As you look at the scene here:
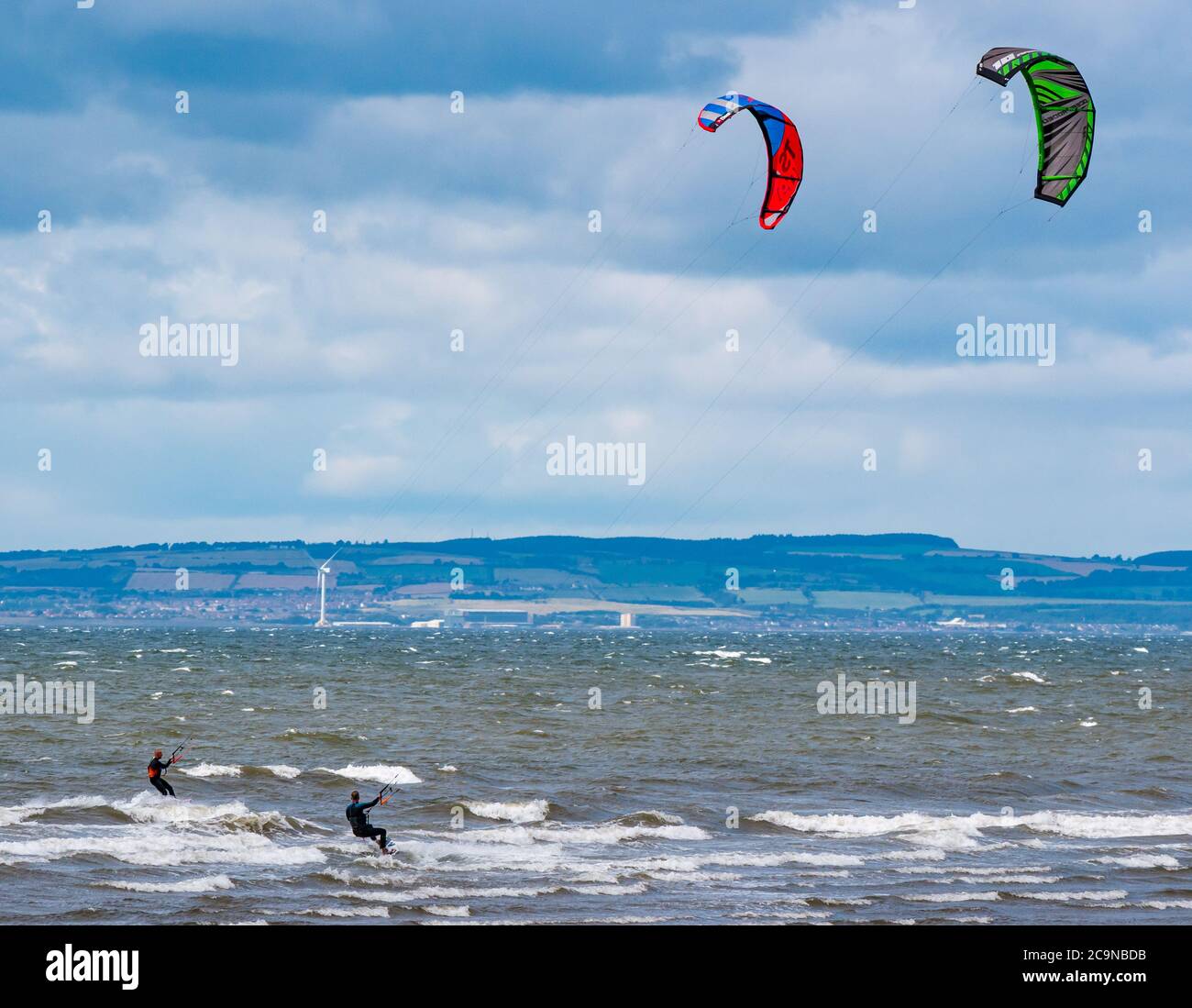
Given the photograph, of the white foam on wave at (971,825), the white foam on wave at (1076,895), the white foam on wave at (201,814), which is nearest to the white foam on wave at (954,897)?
the white foam on wave at (1076,895)

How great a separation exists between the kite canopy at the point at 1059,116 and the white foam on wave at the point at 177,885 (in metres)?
18.9

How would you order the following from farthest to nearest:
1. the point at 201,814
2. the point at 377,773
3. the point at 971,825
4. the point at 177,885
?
the point at 377,773
the point at 971,825
the point at 201,814
the point at 177,885

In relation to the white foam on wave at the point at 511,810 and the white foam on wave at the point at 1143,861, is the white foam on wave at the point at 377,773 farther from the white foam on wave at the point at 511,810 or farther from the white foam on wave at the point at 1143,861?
the white foam on wave at the point at 1143,861

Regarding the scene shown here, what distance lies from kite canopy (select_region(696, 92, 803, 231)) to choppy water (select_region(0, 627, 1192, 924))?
12130 millimetres

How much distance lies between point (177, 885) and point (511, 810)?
27.4ft

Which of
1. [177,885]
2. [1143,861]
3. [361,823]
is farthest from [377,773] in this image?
[1143,861]

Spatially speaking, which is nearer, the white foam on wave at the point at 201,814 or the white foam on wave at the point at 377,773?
the white foam on wave at the point at 201,814

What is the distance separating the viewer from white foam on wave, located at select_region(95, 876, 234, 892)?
19.4m

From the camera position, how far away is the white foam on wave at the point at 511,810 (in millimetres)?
26547

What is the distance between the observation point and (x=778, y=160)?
34.2 meters

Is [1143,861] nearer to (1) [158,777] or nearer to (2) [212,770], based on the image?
(1) [158,777]

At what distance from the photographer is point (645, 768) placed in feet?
112

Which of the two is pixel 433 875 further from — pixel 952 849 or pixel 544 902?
pixel 952 849
